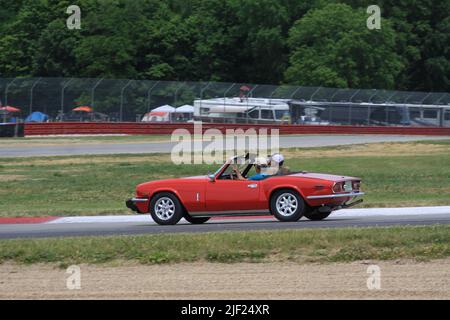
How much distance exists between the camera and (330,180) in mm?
16172

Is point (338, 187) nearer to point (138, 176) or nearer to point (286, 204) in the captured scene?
point (286, 204)

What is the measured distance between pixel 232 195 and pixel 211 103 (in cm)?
3842

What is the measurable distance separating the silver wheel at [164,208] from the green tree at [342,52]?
51.5 metres

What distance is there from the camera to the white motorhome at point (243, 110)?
178ft

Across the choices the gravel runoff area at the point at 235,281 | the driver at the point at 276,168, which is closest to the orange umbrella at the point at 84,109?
the driver at the point at 276,168

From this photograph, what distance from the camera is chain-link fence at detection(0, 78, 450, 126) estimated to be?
171 feet

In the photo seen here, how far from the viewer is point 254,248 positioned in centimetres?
1333

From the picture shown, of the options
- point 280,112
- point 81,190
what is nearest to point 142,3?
point 280,112

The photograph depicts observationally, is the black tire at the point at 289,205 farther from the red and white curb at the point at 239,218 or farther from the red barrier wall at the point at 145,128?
the red barrier wall at the point at 145,128

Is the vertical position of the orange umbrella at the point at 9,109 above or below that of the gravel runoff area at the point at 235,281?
above

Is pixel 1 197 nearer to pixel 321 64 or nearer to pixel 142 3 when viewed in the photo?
pixel 321 64

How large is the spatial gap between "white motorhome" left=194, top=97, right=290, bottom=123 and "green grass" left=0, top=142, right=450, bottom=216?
47.7ft

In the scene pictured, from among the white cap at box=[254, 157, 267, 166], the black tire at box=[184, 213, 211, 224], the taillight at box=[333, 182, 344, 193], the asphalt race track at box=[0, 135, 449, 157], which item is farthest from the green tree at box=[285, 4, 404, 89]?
the taillight at box=[333, 182, 344, 193]
